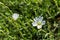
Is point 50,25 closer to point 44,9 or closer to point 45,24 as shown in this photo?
point 45,24

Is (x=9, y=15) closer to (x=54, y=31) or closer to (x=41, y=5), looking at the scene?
(x=41, y=5)

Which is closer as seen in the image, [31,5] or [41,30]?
[41,30]

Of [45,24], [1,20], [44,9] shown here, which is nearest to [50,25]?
[45,24]

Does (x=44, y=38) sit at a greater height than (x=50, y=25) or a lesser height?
lesser

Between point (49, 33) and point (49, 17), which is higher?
point (49, 17)

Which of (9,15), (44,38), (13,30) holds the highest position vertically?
(9,15)

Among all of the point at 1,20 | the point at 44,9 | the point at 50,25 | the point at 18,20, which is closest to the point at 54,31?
the point at 50,25
